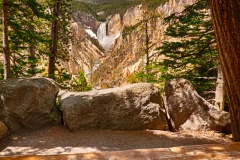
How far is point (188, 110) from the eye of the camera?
6.98 metres

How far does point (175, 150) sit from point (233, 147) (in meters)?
0.44

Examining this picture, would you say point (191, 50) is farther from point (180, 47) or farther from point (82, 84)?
point (82, 84)

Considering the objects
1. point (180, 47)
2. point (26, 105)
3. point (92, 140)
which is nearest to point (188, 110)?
point (180, 47)

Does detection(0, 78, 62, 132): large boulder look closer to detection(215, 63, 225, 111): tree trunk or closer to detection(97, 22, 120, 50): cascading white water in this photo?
detection(215, 63, 225, 111): tree trunk

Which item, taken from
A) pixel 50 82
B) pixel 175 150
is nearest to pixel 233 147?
pixel 175 150

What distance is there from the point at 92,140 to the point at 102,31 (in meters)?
149

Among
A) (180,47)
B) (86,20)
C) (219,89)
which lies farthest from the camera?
(86,20)

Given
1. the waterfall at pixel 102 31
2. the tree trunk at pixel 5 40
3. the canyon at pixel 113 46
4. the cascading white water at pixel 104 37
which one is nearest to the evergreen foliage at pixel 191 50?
the canyon at pixel 113 46

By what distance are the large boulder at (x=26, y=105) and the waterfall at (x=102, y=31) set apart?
137 metres

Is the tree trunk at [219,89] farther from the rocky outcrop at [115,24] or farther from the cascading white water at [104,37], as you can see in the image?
the rocky outcrop at [115,24]

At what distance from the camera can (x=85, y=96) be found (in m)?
6.99

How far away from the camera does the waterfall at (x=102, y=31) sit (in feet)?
470

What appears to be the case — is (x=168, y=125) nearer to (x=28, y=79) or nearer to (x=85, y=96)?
(x=85, y=96)

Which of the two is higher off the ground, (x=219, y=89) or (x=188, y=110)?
(x=219, y=89)
